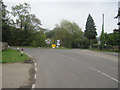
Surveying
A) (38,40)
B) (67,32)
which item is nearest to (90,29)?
(67,32)

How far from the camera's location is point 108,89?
520 cm

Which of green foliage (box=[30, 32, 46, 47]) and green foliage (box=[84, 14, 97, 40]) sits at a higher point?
green foliage (box=[84, 14, 97, 40])

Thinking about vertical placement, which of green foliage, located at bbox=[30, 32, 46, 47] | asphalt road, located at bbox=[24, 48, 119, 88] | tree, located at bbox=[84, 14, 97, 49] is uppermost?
tree, located at bbox=[84, 14, 97, 49]

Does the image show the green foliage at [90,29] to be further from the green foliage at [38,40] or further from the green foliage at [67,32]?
the green foliage at [38,40]

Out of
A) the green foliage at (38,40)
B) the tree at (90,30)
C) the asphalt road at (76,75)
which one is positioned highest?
the tree at (90,30)

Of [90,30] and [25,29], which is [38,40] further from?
[90,30]

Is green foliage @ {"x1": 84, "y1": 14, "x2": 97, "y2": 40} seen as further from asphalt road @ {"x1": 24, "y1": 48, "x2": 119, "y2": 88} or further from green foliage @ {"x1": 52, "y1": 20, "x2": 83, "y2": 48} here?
asphalt road @ {"x1": 24, "y1": 48, "x2": 119, "y2": 88}

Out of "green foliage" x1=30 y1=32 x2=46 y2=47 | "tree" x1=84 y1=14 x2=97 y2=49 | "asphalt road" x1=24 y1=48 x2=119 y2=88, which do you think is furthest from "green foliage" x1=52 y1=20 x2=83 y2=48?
"asphalt road" x1=24 y1=48 x2=119 y2=88

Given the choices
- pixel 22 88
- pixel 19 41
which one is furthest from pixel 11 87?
pixel 19 41

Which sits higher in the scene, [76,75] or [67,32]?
[67,32]

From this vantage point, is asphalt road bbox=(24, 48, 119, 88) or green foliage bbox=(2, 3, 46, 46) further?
green foliage bbox=(2, 3, 46, 46)

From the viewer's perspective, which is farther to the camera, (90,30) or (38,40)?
(38,40)

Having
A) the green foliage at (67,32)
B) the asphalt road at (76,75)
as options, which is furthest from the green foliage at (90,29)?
the asphalt road at (76,75)

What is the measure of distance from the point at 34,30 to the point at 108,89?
5024 cm
